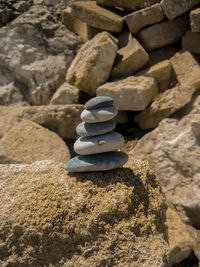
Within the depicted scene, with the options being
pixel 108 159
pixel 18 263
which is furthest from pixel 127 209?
pixel 18 263

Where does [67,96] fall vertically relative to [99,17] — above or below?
below

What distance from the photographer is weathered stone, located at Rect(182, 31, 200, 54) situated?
367 cm

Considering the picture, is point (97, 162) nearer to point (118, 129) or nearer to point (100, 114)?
point (100, 114)

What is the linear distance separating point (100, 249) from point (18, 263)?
573mm

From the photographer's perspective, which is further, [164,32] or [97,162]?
[164,32]

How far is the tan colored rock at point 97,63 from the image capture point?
3650 mm

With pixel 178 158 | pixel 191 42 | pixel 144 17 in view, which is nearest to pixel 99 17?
pixel 144 17

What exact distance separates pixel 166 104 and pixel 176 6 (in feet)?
4.61

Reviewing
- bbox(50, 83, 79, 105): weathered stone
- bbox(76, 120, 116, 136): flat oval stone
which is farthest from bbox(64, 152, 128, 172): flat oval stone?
bbox(50, 83, 79, 105): weathered stone

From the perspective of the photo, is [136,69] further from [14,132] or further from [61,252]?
[61,252]

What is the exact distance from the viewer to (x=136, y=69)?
3811 mm

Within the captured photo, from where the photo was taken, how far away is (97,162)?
1.89 meters

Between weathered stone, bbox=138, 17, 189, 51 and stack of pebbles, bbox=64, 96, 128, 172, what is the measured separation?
236cm

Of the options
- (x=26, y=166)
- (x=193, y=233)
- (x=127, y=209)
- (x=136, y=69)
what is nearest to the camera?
(x=127, y=209)
